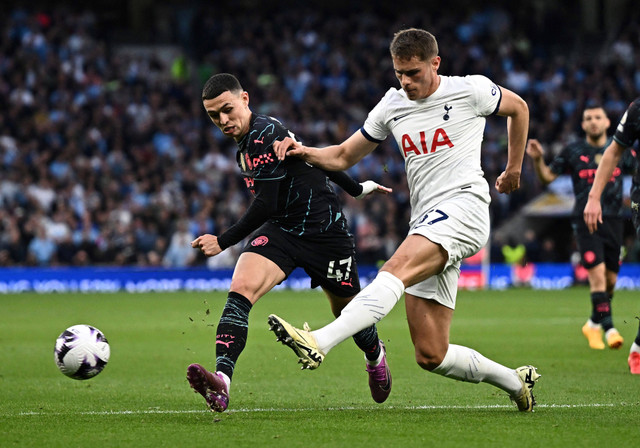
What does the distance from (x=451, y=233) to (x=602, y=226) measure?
234 inches

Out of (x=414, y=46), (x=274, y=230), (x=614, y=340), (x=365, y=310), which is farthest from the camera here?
(x=614, y=340)

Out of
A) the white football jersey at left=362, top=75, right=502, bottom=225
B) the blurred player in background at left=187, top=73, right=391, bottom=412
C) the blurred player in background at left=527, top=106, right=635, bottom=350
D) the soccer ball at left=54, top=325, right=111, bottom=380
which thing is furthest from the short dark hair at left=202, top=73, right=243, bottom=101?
the blurred player in background at left=527, top=106, right=635, bottom=350

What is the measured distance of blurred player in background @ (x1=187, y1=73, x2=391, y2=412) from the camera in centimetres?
685

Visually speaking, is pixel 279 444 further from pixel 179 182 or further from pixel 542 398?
pixel 179 182

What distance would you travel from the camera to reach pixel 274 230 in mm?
7332

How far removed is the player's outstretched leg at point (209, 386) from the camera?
6082 millimetres

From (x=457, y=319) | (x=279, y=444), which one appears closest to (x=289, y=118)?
(x=457, y=319)

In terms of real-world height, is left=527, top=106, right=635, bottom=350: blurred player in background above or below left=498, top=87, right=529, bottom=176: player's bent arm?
below

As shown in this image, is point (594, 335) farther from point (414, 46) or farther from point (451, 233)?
point (414, 46)

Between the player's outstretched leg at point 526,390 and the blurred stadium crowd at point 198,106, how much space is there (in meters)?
15.8

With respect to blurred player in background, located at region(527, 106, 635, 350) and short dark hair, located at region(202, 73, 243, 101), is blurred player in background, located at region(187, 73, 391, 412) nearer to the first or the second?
short dark hair, located at region(202, 73, 243, 101)

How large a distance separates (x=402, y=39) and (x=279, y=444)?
2.55 metres

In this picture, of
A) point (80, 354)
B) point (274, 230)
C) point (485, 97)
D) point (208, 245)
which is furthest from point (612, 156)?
point (80, 354)

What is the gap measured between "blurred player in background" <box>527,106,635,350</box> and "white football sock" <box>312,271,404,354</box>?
5813mm
